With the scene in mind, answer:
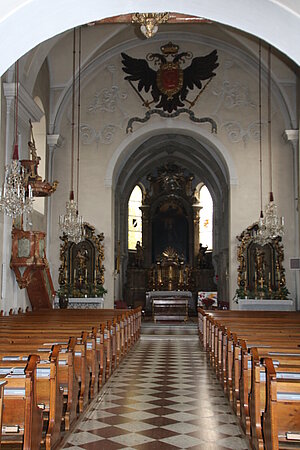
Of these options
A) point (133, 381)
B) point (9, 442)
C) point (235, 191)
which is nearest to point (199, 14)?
point (9, 442)

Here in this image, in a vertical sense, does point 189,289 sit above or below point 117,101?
below

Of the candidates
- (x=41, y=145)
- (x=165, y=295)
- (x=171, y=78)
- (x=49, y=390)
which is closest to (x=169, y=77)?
(x=171, y=78)

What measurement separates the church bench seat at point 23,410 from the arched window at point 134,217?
23471 mm

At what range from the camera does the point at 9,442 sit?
4.28 m

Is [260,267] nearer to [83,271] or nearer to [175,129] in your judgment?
[175,129]

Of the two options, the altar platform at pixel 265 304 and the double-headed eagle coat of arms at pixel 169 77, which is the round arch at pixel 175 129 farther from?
the altar platform at pixel 265 304

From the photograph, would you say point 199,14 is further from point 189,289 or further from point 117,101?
point 189,289

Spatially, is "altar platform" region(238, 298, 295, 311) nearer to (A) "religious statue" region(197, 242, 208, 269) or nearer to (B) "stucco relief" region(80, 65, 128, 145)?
A: (B) "stucco relief" region(80, 65, 128, 145)

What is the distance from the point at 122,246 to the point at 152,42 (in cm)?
930

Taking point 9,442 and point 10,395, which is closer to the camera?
point 10,395

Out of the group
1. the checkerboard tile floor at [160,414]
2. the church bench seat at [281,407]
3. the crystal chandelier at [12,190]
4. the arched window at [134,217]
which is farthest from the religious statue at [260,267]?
the church bench seat at [281,407]

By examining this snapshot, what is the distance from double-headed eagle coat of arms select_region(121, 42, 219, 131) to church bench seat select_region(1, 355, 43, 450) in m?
13.9

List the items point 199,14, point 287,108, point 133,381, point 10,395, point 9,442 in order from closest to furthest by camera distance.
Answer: point 10,395, point 9,442, point 199,14, point 133,381, point 287,108

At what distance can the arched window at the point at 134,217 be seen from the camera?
27.9 meters
